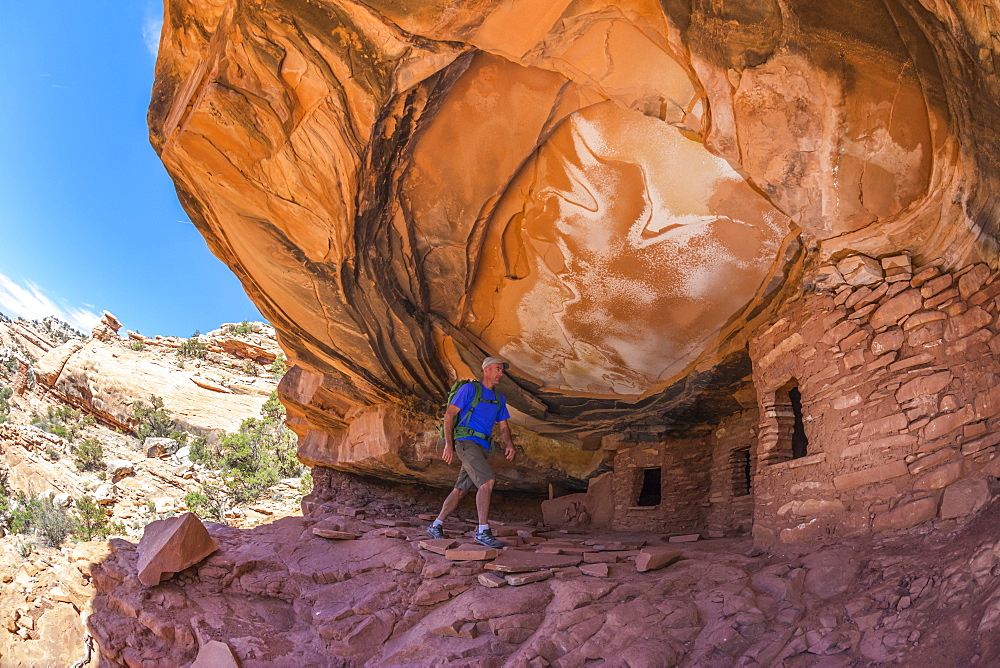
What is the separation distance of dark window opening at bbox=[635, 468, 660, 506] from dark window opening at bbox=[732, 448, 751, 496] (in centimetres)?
151

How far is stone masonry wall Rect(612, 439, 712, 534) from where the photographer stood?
6543 mm

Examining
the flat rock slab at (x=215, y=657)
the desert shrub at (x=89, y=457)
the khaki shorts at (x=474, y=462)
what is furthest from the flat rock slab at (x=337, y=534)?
the desert shrub at (x=89, y=457)

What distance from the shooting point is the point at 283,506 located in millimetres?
12219

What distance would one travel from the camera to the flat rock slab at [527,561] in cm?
371

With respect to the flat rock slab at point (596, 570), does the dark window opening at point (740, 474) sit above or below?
above

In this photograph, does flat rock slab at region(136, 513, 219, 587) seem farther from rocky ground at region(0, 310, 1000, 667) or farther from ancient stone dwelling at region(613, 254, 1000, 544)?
ancient stone dwelling at region(613, 254, 1000, 544)

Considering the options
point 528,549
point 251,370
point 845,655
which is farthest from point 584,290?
point 251,370

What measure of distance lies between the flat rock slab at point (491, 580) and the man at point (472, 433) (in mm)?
737

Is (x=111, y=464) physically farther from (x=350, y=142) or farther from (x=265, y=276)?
(x=350, y=142)

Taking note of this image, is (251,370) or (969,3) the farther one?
(251,370)

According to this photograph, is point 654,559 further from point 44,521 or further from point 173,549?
point 44,521

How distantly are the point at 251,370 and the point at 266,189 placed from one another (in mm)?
19390

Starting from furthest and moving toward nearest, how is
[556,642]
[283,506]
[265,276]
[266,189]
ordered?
[283,506] → [265,276] → [266,189] → [556,642]

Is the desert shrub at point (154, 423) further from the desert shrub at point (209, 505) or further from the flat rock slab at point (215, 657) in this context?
the flat rock slab at point (215, 657)
